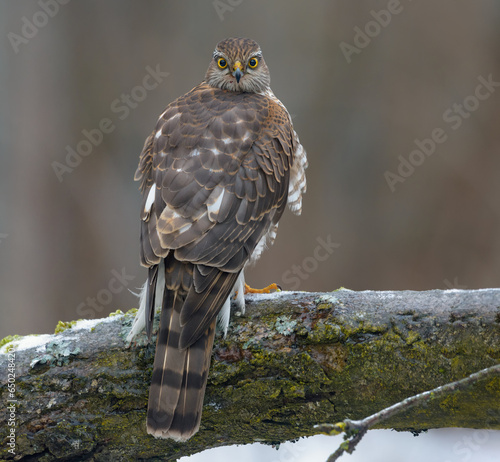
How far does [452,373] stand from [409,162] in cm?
470

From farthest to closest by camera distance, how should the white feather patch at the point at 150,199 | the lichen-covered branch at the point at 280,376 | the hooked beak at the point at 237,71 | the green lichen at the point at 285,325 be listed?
the hooked beak at the point at 237,71 < the white feather patch at the point at 150,199 < the green lichen at the point at 285,325 < the lichen-covered branch at the point at 280,376

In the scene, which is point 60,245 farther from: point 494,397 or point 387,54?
point 494,397

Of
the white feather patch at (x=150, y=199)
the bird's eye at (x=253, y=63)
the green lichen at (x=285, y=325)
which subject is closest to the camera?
the green lichen at (x=285, y=325)

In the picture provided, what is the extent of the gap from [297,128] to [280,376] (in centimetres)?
481

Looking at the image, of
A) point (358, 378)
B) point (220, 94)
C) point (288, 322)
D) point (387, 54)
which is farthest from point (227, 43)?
point (387, 54)

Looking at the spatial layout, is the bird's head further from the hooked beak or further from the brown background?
the brown background

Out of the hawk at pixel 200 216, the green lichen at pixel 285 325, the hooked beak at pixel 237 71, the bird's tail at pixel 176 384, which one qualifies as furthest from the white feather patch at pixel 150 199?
the hooked beak at pixel 237 71

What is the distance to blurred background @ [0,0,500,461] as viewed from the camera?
22.6 feet

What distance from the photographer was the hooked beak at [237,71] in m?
4.12

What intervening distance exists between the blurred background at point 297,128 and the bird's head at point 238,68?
2.75 m

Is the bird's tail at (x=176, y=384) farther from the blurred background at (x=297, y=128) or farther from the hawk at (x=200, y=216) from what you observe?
the blurred background at (x=297, y=128)

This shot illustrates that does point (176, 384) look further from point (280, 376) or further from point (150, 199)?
point (150, 199)

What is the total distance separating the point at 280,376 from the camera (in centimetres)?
274

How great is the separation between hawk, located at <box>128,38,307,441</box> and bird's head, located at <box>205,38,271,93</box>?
5 cm
